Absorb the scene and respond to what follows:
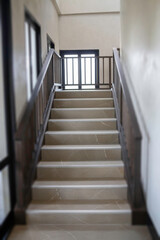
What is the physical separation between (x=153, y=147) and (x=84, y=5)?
19.8 ft

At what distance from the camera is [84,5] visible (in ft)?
23.2

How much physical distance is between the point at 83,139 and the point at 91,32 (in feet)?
15.0

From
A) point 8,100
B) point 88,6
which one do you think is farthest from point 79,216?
point 88,6

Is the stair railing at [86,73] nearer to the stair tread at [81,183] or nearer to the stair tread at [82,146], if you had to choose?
the stair tread at [82,146]

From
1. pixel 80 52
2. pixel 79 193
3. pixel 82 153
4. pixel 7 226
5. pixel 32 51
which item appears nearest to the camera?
pixel 7 226

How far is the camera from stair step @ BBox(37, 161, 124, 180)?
10.3ft

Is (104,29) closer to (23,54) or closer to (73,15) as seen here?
(73,15)

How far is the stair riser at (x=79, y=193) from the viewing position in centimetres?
286

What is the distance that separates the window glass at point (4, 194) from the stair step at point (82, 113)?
175cm

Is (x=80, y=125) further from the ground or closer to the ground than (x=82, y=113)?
closer to the ground

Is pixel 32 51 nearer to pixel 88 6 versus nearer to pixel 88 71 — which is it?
pixel 88 71

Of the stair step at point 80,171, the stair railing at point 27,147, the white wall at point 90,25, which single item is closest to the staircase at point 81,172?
the stair step at point 80,171

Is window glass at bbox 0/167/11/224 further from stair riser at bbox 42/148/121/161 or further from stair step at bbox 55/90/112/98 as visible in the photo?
stair step at bbox 55/90/112/98

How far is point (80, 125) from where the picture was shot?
3889 millimetres
